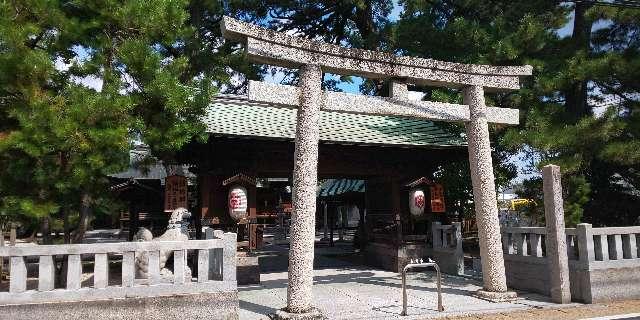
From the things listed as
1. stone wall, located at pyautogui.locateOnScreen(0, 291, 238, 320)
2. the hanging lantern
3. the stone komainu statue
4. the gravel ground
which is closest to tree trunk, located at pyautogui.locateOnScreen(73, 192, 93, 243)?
the stone komainu statue

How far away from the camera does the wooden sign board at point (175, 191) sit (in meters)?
11.3

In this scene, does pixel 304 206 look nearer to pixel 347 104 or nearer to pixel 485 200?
pixel 347 104

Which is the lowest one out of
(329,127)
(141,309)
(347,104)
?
(141,309)

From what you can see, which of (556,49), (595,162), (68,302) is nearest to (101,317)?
(68,302)

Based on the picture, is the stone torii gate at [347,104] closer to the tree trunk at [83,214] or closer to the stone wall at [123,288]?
the stone wall at [123,288]

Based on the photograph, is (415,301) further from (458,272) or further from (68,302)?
(68,302)

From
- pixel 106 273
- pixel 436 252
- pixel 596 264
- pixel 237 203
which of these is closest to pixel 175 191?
pixel 237 203

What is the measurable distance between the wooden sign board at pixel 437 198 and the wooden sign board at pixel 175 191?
6.87 m

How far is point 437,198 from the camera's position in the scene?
13344 mm

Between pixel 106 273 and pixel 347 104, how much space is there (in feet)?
15.5

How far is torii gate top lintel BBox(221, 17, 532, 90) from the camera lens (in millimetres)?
7234

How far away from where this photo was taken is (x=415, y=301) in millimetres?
8820

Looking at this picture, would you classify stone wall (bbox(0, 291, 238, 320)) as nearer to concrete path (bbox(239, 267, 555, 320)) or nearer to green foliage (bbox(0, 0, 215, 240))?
concrete path (bbox(239, 267, 555, 320))

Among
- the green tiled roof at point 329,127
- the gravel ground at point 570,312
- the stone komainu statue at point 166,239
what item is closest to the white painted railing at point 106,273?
the stone komainu statue at point 166,239
